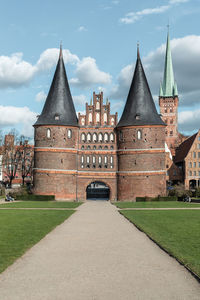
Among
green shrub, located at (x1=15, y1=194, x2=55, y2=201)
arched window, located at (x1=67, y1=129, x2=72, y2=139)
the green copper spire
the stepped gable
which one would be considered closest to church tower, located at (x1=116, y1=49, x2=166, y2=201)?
arched window, located at (x1=67, y1=129, x2=72, y2=139)

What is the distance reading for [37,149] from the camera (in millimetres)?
48188

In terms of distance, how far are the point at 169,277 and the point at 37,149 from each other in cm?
4073

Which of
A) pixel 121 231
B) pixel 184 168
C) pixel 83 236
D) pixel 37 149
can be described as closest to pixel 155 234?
pixel 121 231

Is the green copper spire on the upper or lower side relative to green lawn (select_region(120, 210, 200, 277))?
upper

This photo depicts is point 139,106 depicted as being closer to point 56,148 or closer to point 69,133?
point 69,133

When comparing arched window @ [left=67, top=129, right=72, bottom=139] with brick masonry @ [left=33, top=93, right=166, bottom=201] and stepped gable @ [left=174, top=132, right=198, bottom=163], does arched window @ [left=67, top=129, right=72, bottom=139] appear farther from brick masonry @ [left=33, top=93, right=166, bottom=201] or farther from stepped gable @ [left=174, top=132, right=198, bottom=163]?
stepped gable @ [left=174, top=132, right=198, bottom=163]

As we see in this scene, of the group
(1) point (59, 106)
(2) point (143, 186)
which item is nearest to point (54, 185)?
(1) point (59, 106)

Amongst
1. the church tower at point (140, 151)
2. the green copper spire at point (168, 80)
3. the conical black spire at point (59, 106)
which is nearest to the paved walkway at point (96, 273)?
the church tower at point (140, 151)

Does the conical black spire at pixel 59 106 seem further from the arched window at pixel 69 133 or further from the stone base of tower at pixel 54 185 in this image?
the stone base of tower at pixel 54 185

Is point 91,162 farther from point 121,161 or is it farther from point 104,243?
point 104,243

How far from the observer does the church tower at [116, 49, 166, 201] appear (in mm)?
46875

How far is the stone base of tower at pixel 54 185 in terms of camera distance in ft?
155

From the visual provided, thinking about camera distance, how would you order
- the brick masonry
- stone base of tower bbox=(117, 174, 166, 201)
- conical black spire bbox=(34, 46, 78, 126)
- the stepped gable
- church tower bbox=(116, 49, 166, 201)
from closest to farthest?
stone base of tower bbox=(117, 174, 166, 201), church tower bbox=(116, 49, 166, 201), the brick masonry, conical black spire bbox=(34, 46, 78, 126), the stepped gable

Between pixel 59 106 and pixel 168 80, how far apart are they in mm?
68872
